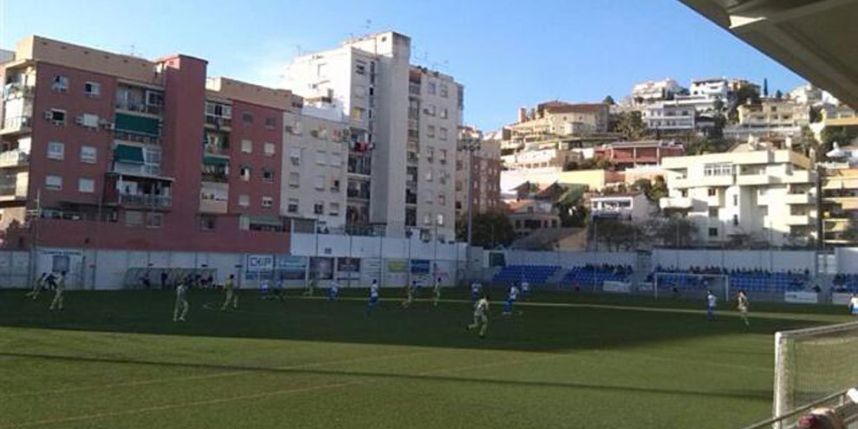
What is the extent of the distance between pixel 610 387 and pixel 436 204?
85.1 metres

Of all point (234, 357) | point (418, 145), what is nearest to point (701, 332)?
point (234, 357)

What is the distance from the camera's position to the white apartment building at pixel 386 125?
92.8m

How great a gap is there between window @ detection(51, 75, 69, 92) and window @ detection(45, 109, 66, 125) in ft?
5.32

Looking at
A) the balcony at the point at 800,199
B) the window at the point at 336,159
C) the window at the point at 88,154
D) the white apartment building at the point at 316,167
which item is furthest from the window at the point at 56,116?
the balcony at the point at 800,199

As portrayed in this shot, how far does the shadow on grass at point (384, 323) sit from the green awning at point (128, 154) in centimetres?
2012

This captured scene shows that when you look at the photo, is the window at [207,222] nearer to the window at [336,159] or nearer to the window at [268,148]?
the window at [268,148]

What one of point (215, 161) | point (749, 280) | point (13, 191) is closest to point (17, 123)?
point (13, 191)

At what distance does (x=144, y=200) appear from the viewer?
211 feet

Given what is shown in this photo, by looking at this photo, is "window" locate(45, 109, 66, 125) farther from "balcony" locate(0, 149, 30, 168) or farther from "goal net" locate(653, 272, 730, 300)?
"goal net" locate(653, 272, 730, 300)

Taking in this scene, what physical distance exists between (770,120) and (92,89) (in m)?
157

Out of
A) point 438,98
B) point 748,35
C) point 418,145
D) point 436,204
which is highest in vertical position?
point 438,98

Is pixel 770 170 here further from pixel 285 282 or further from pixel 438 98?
pixel 285 282

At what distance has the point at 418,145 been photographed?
10031cm

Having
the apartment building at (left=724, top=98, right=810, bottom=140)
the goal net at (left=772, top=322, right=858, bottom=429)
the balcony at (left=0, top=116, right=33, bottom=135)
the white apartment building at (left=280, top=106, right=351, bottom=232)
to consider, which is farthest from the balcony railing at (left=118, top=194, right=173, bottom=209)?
the apartment building at (left=724, top=98, right=810, bottom=140)
